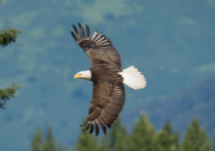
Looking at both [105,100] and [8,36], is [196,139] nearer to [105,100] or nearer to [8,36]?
[8,36]

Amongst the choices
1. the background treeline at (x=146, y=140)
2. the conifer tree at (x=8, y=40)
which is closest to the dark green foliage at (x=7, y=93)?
the conifer tree at (x=8, y=40)

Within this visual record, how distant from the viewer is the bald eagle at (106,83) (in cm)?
934

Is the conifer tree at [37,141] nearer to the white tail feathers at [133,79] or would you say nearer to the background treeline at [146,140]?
the background treeline at [146,140]

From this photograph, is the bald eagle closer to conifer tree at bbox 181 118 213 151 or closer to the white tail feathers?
the white tail feathers

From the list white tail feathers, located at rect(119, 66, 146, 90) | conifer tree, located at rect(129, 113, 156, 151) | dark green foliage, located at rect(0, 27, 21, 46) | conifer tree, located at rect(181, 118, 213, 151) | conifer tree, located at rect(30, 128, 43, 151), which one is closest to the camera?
white tail feathers, located at rect(119, 66, 146, 90)

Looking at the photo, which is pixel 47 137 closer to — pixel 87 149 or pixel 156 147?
pixel 87 149

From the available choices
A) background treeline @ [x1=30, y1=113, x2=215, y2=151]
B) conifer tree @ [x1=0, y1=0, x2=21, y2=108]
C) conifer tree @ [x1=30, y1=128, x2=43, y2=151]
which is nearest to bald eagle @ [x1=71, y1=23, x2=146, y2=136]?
conifer tree @ [x1=0, y1=0, x2=21, y2=108]

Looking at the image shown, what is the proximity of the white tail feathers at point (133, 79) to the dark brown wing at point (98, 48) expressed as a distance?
35 cm

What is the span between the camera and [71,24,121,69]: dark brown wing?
1064 cm

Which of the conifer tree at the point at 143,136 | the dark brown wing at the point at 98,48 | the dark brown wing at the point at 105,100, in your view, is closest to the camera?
the dark brown wing at the point at 105,100

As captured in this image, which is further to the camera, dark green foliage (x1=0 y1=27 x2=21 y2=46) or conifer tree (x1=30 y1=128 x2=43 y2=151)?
conifer tree (x1=30 y1=128 x2=43 y2=151)

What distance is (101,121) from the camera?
9320 mm

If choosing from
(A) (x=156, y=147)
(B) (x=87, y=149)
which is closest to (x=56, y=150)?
(B) (x=87, y=149)

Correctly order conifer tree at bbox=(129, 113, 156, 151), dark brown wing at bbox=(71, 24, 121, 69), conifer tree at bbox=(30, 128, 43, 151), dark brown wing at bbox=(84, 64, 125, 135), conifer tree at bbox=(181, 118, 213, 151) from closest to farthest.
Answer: dark brown wing at bbox=(84, 64, 125, 135) < dark brown wing at bbox=(71, 24, 121, 69) < conifer tree at bbox=(181, 118, 213, 151) < conifer tree at bbox=(129, 113, 156, 151) < conifer tree at bbox=(30, 128, 43, 151)
